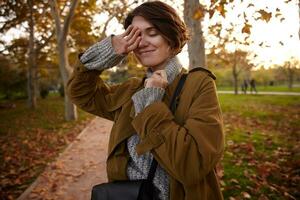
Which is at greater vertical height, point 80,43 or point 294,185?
point 80,43

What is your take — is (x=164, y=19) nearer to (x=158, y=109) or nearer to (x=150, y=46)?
(x=150, y=46)

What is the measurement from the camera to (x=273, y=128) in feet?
35.8

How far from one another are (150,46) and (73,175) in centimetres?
492

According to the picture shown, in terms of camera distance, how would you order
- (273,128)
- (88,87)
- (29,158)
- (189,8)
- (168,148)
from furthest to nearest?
(273,128) → (29,158) → (189,8) → (88,87) → (168,148)

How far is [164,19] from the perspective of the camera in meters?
2.02

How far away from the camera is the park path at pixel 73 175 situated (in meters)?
5.21

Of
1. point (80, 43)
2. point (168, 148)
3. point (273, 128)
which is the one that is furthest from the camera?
point (80, 43)

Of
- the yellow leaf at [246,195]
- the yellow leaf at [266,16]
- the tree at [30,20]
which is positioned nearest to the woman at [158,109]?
the yellow leaf at [266,16]

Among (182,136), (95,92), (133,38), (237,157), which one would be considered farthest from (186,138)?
→ (237,157)

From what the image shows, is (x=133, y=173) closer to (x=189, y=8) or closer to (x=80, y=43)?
(x=189, y=8)

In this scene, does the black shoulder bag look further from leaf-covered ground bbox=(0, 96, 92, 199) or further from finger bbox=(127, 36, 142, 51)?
leaf-covered ground bbox=(0, 96, 92, 199)

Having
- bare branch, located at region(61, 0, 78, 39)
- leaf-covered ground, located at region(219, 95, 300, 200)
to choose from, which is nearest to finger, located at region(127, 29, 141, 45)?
leaf-covered ground, located at region(219, 95, 300, 200)

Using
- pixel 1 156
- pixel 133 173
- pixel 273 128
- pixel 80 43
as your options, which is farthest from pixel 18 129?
pixel 133 173

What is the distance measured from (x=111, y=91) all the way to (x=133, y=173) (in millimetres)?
839
